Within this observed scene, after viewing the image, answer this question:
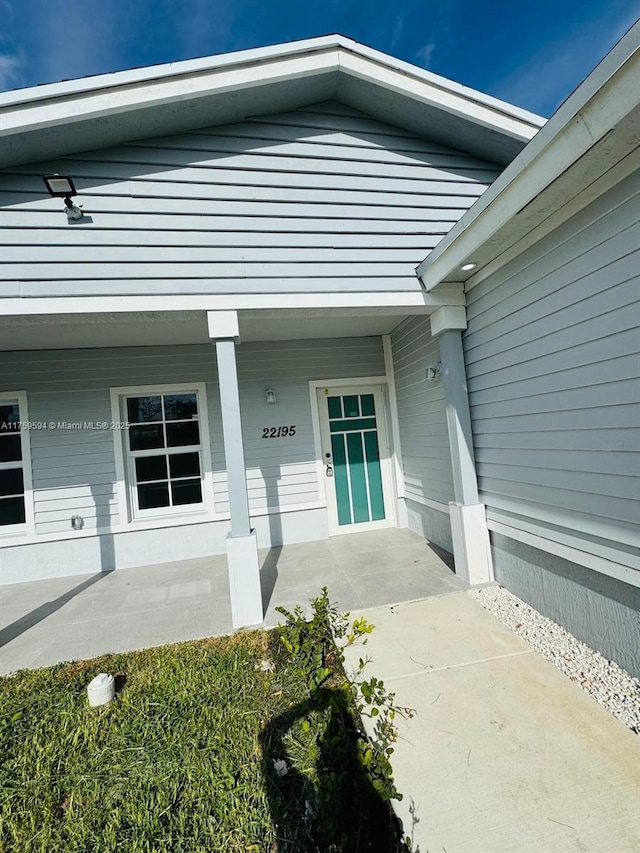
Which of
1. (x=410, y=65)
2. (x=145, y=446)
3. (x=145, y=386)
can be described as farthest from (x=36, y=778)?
(x=410, y=65)

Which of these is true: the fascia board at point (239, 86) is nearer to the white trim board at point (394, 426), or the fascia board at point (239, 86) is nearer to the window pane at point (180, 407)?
the white trim board at point (394, 426)

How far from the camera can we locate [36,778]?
181 centimetres

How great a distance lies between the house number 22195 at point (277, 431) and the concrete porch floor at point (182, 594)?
150 cm

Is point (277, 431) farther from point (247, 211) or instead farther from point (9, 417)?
point (9, 417)

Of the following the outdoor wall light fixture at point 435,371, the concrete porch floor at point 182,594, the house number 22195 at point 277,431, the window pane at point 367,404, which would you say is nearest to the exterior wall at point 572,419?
the outdoor wall light fixture at point 435,371

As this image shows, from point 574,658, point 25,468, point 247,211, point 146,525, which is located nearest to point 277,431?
point 146,525

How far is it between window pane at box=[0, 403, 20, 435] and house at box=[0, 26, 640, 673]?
3 cm

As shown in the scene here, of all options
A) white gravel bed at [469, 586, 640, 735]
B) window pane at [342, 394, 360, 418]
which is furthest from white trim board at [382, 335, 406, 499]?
white gravel bed at [469, 586, 640, 735]

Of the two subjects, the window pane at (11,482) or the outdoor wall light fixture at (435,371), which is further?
the window pane at (11,482)

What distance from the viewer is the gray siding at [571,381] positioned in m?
2.10

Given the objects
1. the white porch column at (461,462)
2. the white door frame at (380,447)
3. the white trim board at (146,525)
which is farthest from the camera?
the white door frame at (380,447)

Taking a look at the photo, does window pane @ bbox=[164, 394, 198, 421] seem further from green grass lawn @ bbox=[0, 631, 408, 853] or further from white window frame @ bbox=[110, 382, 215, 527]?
Result: green grass lawn @ bbox=[0, 631, 408, 853]

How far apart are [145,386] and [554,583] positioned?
15.8 feet

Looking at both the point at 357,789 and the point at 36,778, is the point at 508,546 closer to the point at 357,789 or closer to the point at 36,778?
the point at 357,789
